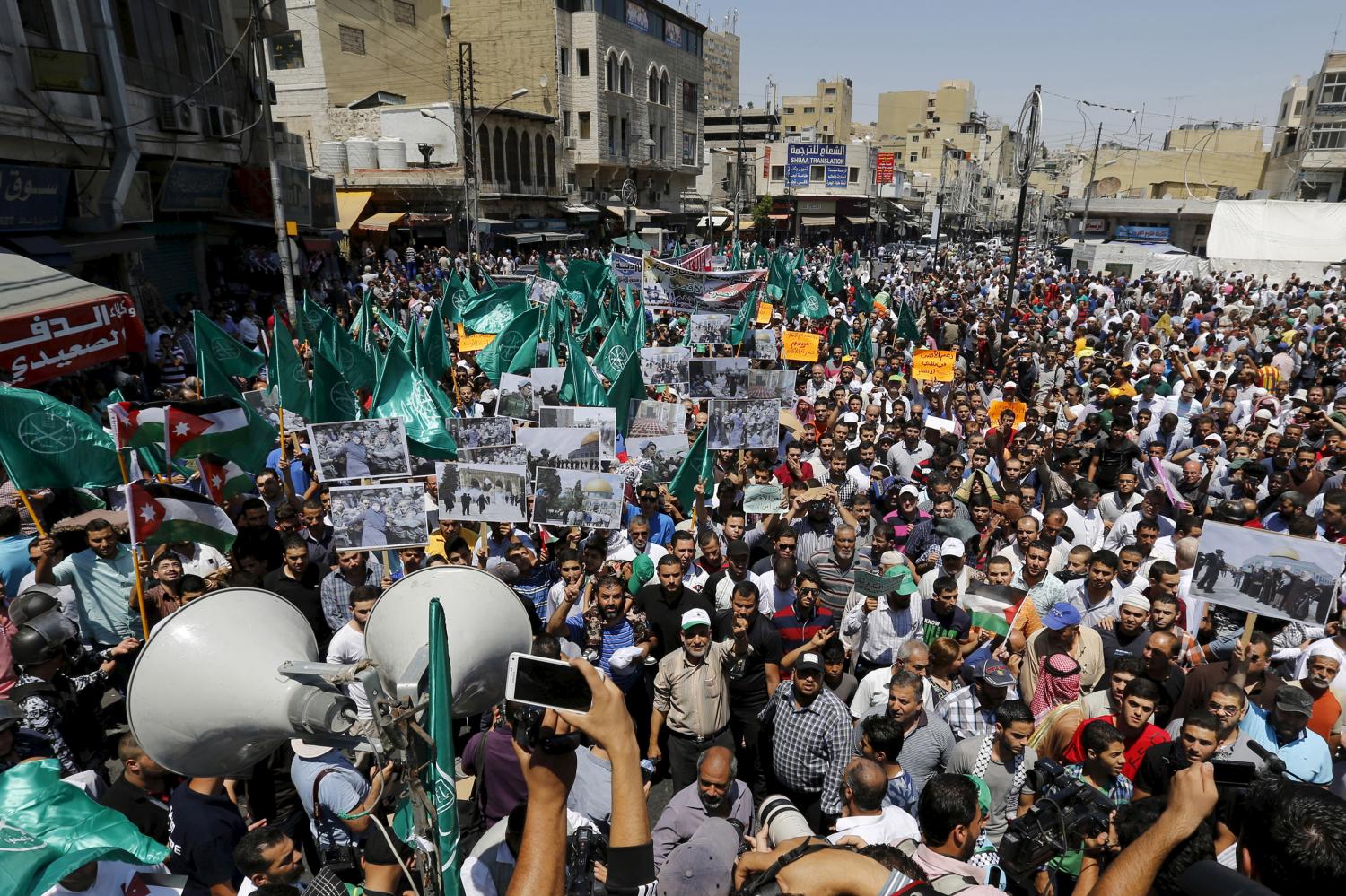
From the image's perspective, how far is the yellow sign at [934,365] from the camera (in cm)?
1095

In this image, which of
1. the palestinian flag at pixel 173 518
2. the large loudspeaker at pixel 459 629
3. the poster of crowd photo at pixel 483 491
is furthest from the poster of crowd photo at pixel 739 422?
the large loudspeaker at pixel 459 629

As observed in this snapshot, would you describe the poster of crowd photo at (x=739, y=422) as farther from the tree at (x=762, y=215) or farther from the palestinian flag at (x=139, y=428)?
the tree at (x=762, y=215)

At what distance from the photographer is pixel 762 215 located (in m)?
62.3

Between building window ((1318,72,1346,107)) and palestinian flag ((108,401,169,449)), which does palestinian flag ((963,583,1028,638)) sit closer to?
palestinian flag ((108,401,169,449))

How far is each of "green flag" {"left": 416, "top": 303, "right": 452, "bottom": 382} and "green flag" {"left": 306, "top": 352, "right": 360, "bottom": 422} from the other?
125 inches

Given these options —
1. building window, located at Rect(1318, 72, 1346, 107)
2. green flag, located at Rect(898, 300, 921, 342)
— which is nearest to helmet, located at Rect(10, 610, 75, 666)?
green flag, located at Rect(898, 300, 921, 342)

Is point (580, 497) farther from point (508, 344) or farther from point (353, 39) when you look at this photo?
point (353, 39)

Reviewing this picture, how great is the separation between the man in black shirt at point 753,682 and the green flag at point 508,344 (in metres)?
7.71

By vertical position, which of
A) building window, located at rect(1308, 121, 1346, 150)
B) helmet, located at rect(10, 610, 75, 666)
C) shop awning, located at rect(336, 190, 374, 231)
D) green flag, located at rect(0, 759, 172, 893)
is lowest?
helmet, located at rect(10, 610, 75, 666)

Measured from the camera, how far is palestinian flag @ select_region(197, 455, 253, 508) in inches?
262

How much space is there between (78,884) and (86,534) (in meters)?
3.73

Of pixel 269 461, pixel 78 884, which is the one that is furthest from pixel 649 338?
pixel 78 884

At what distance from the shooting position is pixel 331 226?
26703 millimetres

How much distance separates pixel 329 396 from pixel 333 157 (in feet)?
105
